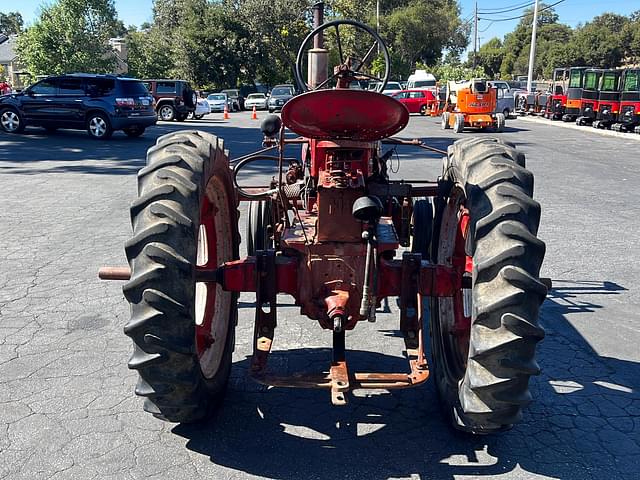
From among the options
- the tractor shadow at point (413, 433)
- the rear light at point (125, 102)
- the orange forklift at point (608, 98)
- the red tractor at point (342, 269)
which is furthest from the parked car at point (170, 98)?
the tractor shadow at point (413, 433)

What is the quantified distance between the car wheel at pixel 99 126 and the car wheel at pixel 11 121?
273 centimetres

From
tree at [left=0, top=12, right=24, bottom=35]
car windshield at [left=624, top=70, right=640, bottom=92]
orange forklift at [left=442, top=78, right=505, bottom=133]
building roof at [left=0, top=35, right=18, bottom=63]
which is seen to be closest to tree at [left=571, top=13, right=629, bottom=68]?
car windshield at [left=624, top=70, right=640, bottom=92]

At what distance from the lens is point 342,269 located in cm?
347

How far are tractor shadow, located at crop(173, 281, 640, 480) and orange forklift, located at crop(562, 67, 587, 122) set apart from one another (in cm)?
2802

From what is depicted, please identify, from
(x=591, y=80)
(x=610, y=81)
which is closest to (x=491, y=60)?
(x=591, y=80)

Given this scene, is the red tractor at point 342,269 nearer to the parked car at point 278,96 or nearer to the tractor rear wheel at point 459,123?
the tractor rear wheel at point 459,123

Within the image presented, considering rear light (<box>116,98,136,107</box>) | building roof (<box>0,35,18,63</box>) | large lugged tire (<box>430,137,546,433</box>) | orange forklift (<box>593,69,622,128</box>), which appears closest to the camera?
large lugged tire (<box>430,137,546,433</box>)

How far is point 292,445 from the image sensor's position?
343 centimetres

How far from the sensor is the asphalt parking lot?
10.7 feet

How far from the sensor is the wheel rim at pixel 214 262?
3.91 meters

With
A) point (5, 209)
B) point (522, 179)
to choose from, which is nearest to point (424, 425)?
point (522, 179)

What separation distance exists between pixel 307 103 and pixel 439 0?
7109 centimetres

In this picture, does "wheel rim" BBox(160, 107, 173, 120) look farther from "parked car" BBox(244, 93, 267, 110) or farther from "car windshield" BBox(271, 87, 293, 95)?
"parked car" BBox(244, 93, 267, 110)

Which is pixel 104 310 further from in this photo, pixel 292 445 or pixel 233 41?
pixel 233 41
